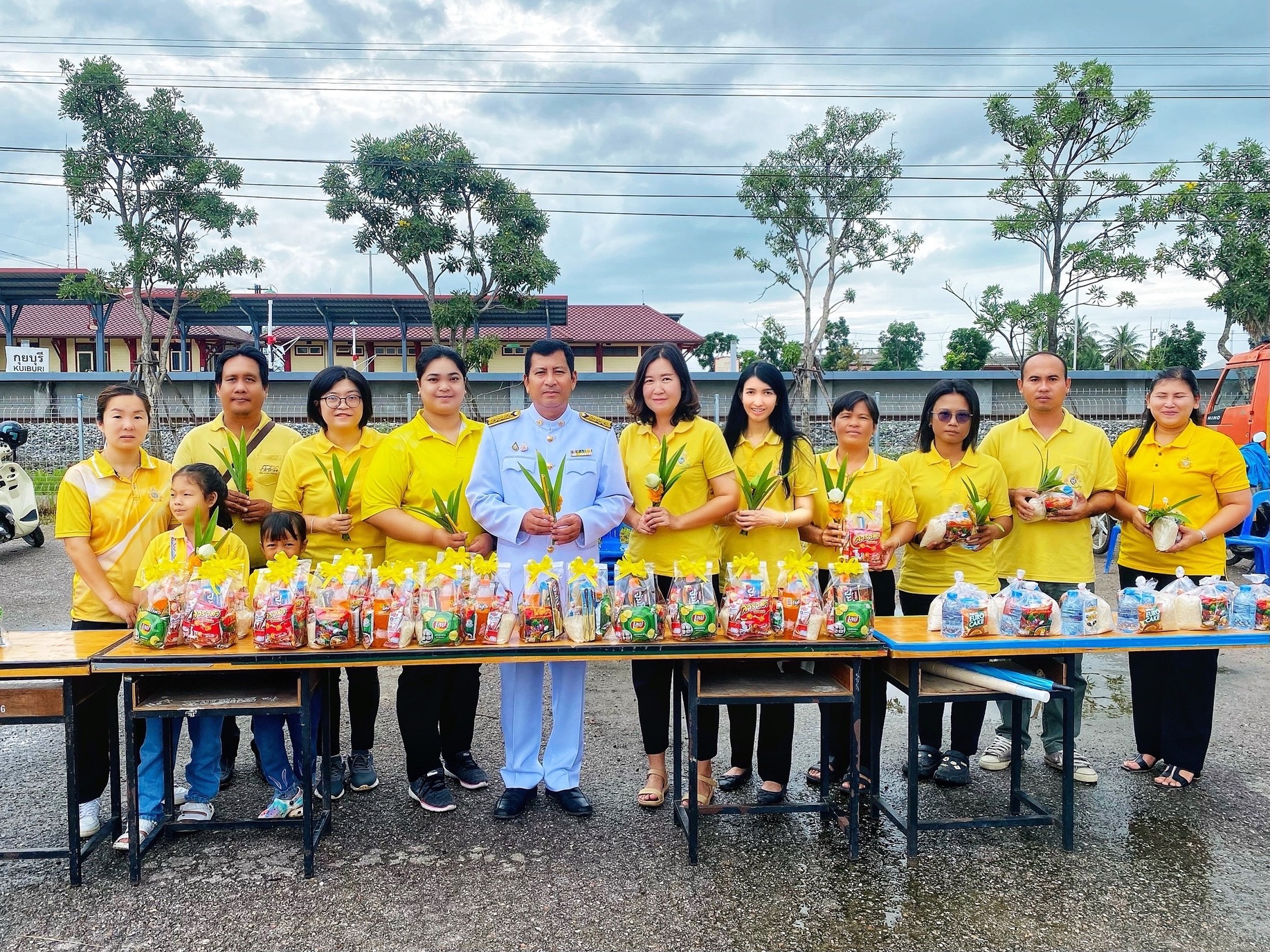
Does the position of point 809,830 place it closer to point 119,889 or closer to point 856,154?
point 119,889

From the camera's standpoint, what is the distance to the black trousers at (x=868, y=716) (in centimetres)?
353

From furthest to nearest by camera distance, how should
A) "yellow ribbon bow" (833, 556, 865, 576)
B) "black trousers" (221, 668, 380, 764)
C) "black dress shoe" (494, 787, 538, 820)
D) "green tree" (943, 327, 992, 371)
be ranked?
1. "green tree" (943, 327, 992, 371)
2. "black trousers" (221, 668, 380, 764)
3. "black dress shoe" (494, 787, 538, 820)
4. "yellow ribbon bow" (833, 556, 865, 576)

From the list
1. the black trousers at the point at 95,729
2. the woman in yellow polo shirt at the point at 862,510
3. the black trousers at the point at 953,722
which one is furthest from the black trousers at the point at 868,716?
the black trousers at the point at 95,729

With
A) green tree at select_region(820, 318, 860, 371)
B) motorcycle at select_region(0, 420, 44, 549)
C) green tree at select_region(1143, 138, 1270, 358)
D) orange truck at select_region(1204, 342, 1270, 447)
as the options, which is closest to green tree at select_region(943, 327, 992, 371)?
green tree at select_region(820, 318, 860, 371)

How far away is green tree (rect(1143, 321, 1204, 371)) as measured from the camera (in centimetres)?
3053

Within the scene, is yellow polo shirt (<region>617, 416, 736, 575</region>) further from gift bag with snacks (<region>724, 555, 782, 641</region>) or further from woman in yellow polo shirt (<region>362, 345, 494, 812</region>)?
woman in yellow polo shirt (<region>362, 345, 494, 812</region>)

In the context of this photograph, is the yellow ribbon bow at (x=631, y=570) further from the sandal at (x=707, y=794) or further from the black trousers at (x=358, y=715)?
the black trousers at (x=358, y=715)

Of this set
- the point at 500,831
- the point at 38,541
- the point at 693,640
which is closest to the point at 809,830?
the point at 693,640

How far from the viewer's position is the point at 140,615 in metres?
3.10

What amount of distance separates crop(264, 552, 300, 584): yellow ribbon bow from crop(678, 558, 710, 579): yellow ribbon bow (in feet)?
4.68

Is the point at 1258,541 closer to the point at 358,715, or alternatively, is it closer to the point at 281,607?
the point at 358,715

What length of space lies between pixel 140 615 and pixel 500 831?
5.28ft

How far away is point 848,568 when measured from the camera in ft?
11.0

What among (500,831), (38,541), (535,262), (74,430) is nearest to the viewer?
(500,831)
